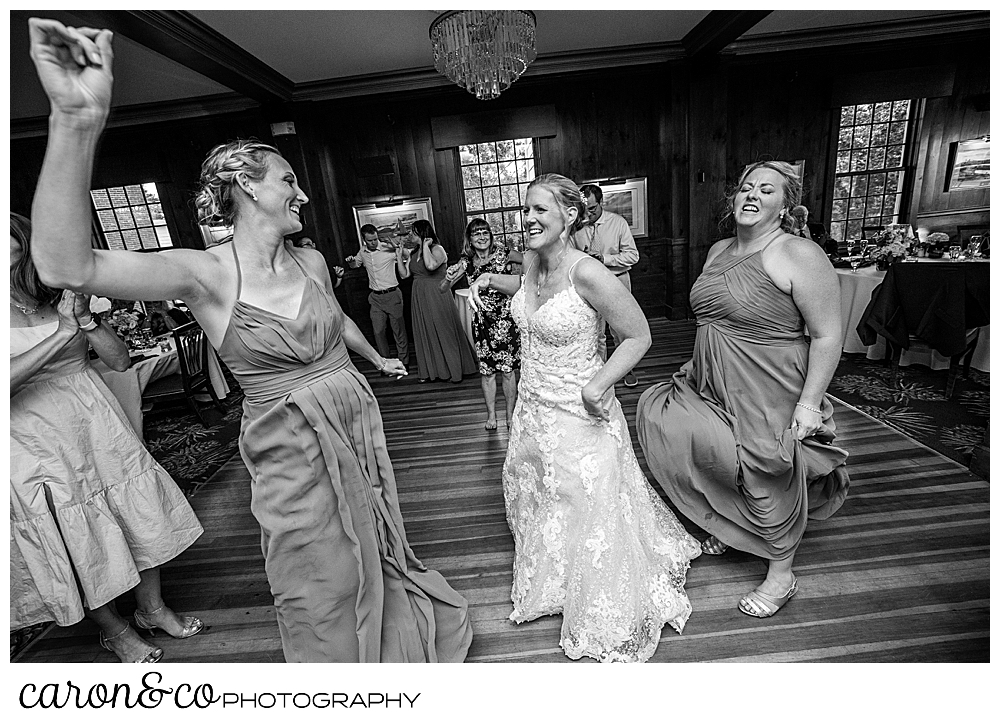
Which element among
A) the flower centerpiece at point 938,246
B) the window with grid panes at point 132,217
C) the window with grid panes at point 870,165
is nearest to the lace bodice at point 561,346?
the flower centerpiece at point 938,246

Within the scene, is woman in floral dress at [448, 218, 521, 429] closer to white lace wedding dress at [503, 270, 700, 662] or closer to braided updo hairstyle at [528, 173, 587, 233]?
white lace wedding dress at [503, 270, 700, 662]

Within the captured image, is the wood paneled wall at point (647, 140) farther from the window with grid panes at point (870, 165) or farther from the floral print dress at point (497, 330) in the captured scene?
the floral print dress at point (497, 330)

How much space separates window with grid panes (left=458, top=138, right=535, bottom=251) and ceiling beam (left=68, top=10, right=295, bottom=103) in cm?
224

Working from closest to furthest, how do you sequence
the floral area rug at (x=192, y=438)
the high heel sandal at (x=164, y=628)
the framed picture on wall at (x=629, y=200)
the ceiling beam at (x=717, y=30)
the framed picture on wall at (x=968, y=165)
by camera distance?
the high heel sandal at (x=164, y=628)
the floral area rug at (x=192, y=438)
the ceiling beam at (x=717, y=30)
the framed picture on wall at (x=968, y=165)
the framed picture on wall at (x=629, y=200)

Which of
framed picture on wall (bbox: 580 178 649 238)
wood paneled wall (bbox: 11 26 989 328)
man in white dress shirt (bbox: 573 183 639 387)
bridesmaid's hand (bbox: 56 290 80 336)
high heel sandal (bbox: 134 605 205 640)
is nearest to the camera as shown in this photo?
bridesmaid's hand (bbox: 56 290 80 336)

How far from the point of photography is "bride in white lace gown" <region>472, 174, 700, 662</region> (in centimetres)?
145

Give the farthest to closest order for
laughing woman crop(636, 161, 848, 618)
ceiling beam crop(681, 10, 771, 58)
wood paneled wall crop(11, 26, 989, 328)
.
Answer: wood paneled wall crop(11, 26, 989, 328) → ceiling beam crop(681, 10, 771, 58) → laughing woman crop(636, 161, 848, 618)

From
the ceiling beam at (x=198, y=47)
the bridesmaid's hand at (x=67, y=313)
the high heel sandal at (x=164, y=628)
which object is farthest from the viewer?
the ceiling beam at (x=198, y=47)

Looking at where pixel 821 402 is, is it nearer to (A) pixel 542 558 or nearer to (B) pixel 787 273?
(B) pixel 787 273

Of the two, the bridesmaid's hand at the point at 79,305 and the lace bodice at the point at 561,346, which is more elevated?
the bridesmaid's hand at the point at 79,305

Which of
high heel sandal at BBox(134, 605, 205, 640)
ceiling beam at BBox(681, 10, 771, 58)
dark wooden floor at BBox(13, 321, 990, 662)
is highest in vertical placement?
ceiling beam at BBox(681, 10, 771, 58)

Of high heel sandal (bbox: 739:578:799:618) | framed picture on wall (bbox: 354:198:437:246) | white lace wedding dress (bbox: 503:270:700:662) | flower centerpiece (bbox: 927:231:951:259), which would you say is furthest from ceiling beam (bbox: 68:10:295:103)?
flower centerpiece (bbox: 927:231:951:259)

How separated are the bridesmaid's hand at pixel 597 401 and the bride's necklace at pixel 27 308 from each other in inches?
65.0

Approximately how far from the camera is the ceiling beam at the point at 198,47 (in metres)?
3.03
